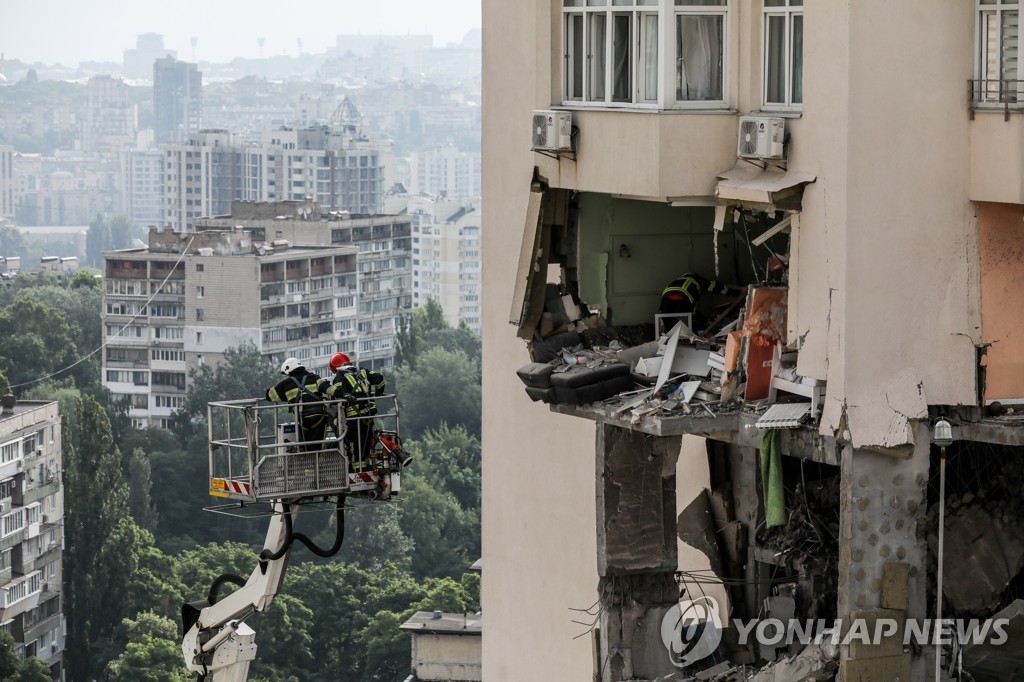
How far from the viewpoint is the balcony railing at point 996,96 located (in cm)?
1298

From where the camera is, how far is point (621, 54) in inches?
598

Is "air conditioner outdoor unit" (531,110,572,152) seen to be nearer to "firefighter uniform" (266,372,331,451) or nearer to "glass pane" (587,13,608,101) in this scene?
"glass pane" (587,13,608,101)

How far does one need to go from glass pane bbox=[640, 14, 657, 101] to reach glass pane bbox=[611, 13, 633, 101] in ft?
0.61

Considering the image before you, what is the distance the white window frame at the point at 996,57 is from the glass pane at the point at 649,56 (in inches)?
107

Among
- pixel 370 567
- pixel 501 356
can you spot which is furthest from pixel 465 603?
pixel 501 356

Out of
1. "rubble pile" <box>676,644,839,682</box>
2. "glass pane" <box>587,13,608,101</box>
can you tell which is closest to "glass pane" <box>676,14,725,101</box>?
"glass pane" <box>587,13,608,101</box>

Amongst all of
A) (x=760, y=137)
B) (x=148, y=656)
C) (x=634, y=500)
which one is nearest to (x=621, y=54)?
(x=760, y=137)

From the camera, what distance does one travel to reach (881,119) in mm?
13062

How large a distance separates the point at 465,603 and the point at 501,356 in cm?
6761

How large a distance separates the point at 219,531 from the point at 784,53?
98.4 meters

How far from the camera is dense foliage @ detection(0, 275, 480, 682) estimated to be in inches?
3474

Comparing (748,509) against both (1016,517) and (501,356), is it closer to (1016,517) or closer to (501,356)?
(1016,517)

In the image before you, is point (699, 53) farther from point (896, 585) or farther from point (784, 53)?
point (896, 585)

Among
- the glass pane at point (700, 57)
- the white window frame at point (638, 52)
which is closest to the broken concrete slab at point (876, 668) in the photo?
the white window frame at point (638, 52)
